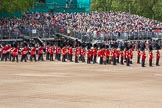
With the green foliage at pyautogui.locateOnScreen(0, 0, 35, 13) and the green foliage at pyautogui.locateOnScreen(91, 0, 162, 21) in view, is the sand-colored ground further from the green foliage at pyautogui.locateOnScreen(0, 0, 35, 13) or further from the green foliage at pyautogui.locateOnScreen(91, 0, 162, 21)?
the green foliage at pyautogui.locateOnScreen(91, 0, 162, 21)

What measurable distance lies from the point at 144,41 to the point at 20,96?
47581 millimetres

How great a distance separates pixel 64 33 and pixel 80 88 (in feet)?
120

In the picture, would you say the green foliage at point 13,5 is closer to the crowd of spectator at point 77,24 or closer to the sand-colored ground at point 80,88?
the crowd of spectator at point 77,24

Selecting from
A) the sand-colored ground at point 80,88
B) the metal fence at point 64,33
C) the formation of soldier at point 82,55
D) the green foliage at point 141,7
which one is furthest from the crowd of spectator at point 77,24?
the sand-colored ground at point 80,88

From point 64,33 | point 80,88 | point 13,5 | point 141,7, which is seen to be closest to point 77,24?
point 64,33

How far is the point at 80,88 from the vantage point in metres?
25.1

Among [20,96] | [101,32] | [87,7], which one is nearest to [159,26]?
[87,7]

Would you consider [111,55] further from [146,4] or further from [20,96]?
[146,4]

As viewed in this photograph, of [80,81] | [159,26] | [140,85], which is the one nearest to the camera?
[140,85]

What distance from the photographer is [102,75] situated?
31875 millimetres

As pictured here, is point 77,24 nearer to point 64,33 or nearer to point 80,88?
point 64,33

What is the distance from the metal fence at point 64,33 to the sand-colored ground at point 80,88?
1863cm

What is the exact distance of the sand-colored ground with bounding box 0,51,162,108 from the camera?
67.7 ft

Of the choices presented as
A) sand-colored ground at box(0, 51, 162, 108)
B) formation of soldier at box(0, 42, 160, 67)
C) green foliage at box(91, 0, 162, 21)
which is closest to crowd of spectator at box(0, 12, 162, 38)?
formation of soldier at box(0, 42, 160, 67)
